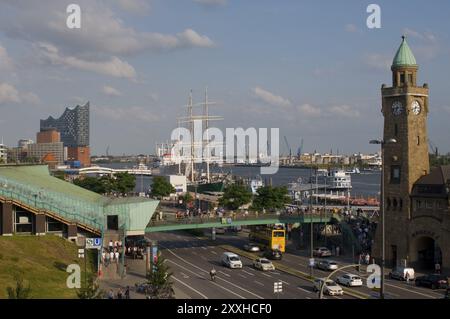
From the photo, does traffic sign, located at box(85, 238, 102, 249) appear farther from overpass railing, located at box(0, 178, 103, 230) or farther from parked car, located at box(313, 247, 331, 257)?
parked car, located at box(313, 247, 331, 257)

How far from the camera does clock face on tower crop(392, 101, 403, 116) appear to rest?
61.2m

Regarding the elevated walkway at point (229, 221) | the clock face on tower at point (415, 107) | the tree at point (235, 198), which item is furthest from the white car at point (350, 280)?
the tree at point (235, 198)

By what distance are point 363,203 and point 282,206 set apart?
5926 centimetres

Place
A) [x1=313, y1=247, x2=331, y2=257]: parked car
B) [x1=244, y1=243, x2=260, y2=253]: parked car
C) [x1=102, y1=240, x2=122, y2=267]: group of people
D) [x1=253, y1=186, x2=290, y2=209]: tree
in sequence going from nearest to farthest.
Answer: [x1=102, y1=240, x2=122, y2=267]: group of people
[x1=313, y1=247, x2=331, y2=257]: parked car
[x1=244, y1=243, x2=260, y2=253]: parked car
[x1=253, y1=186, x2=290, y2=209]: tree

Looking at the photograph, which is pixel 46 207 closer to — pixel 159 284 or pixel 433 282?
pixel 159 284

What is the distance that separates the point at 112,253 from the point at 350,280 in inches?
858

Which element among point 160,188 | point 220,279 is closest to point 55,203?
point 220,279

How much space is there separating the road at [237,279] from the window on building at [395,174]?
31.6ft

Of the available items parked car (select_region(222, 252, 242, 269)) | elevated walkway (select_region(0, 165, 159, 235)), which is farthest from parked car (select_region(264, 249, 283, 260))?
elevated walkway (select_region(0, 165, 159, 235))

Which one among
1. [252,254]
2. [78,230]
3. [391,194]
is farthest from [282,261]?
[78,230]

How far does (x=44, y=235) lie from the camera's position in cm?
5531

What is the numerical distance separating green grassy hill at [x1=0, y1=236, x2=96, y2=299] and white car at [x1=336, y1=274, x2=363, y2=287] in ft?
65.0
